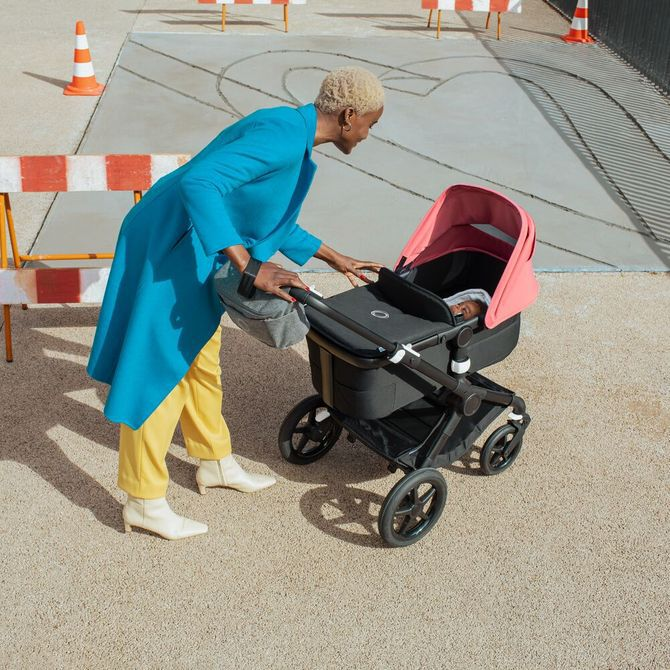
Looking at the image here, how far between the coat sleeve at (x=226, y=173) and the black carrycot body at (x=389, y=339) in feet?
2.42

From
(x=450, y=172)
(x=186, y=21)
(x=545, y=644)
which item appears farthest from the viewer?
(x=186, y=21)

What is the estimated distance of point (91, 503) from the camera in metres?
4.15

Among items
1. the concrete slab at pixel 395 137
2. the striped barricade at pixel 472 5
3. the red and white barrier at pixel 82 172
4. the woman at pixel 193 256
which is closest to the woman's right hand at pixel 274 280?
the woman at pixel 193 256

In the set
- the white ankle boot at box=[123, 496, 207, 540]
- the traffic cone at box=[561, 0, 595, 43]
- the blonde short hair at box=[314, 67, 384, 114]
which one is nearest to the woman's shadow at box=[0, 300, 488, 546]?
the white ankle boot at box=[123, 496, 207, 540]

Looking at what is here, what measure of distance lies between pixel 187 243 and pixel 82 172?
2.12 m

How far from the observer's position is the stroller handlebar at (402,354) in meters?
3.23

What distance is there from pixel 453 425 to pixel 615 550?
0.90 m

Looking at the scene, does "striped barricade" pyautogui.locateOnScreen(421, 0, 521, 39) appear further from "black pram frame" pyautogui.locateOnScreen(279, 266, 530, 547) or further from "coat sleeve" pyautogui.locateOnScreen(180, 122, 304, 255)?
"coat sleeve" pyautogui.locateOnScreen(180, 122, 304, 255)

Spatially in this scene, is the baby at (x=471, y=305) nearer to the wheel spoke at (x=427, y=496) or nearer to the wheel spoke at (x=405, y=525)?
the wheel spoke at (x=427, y=496)

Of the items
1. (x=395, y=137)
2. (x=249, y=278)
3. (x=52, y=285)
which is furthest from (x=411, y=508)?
(x=395, y=137)

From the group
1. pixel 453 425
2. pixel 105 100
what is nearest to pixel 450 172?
pixel 105 100

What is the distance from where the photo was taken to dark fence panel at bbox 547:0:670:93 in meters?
10.6

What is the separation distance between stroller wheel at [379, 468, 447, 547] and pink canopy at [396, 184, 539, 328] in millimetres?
762

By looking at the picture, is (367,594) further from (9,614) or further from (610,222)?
(610,222)
